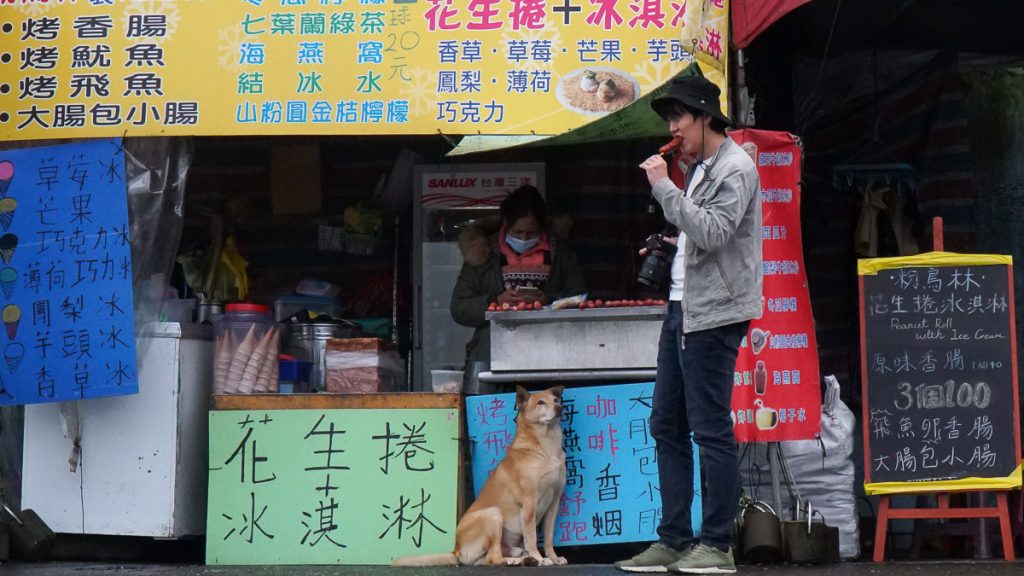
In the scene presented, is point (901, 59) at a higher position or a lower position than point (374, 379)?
higher

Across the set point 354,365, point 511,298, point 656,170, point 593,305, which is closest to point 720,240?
point 656,170

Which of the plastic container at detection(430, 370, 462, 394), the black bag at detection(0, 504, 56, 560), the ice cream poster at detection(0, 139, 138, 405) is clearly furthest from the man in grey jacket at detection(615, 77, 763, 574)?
the black bag at detection(0, 504, 56, 560)

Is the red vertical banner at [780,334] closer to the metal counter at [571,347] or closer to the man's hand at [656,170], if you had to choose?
the metal counter at [571,347]

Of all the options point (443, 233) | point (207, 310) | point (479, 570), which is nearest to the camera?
point (479, 570)

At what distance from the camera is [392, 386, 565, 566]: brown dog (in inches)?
265

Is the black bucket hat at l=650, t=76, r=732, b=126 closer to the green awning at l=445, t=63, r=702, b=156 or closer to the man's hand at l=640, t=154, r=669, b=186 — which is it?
the man's hand at l=640, t=154, r=669, b=186

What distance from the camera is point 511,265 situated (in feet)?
25.9

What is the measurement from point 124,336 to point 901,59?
18.4 feet

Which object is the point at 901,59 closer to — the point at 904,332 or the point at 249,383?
the point at 904,332

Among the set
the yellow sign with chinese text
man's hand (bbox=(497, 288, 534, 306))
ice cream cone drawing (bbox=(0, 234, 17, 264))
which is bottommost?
man's hand (bbox=(497, 288, 534, 306))

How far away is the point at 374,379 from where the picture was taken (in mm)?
7453

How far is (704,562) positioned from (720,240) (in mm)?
1401

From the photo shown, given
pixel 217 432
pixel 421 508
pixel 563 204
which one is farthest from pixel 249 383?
pixel 563 204

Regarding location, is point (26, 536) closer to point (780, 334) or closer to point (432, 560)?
point (432, 560)
